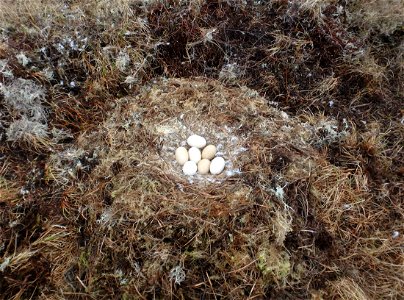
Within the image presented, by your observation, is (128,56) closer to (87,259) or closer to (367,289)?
(87,259)

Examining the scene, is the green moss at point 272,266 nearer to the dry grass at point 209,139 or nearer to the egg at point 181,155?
the dry grass at point 209,139

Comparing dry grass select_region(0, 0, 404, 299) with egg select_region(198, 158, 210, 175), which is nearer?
dry grass select_region(0, 0, 404, 299)

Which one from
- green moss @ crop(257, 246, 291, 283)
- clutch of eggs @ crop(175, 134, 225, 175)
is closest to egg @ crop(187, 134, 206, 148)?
clutch of eggs @ crop(175, 134, 225, 175)

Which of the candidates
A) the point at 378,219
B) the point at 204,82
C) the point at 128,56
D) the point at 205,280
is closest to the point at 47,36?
the point at 128,56

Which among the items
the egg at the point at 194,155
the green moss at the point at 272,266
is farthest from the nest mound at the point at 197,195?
the egg at the point at 194,155

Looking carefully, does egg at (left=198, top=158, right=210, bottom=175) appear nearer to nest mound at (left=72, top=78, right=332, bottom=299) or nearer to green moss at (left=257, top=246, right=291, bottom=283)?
nest mound at (left=72, top=78, right=332, bottom=299)

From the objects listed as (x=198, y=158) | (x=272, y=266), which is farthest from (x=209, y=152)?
(x=272, y=266)
